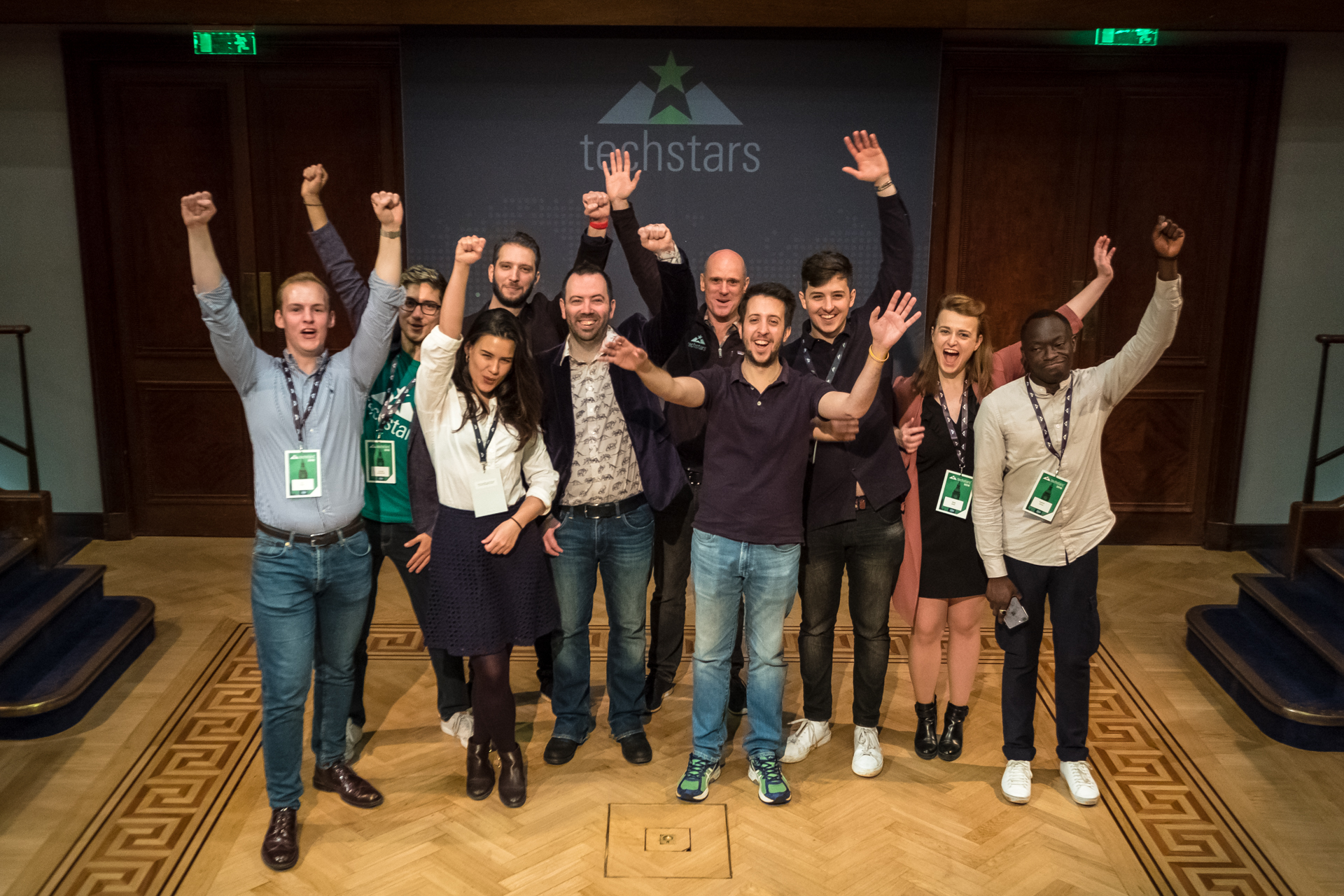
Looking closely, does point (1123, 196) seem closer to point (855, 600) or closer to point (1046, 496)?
point (1046, 496)

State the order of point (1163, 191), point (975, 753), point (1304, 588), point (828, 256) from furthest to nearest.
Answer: point (1163, 191), point (1304, 588), point (975, 753), point (828, 256)

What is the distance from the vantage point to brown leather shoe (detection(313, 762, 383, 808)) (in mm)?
3504

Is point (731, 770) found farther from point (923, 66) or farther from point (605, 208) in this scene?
point (923, 66)

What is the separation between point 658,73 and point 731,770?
3.48 metres

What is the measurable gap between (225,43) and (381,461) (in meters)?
3.24

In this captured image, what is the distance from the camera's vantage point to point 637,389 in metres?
3.50

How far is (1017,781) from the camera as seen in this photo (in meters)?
3.55

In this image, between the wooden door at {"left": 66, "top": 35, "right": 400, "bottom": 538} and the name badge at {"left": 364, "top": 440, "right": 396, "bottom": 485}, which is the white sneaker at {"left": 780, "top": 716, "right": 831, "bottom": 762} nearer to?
the name badge at {"left": 364, "top": 440, "right": 396, "bottom": 485}

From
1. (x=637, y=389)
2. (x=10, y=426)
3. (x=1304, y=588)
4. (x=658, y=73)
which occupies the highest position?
(x=658, y=73)

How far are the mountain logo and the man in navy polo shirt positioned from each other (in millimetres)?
2497

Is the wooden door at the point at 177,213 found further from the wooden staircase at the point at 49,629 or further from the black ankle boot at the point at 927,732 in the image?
the black ankle boot at the point at 927,732

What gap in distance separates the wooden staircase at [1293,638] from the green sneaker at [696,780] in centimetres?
213

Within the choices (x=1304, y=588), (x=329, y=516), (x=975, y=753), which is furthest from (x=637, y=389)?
(x=1304, y=588)

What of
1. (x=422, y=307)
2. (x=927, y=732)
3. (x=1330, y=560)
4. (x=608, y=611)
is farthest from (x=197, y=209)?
(x=1330, y=560)
